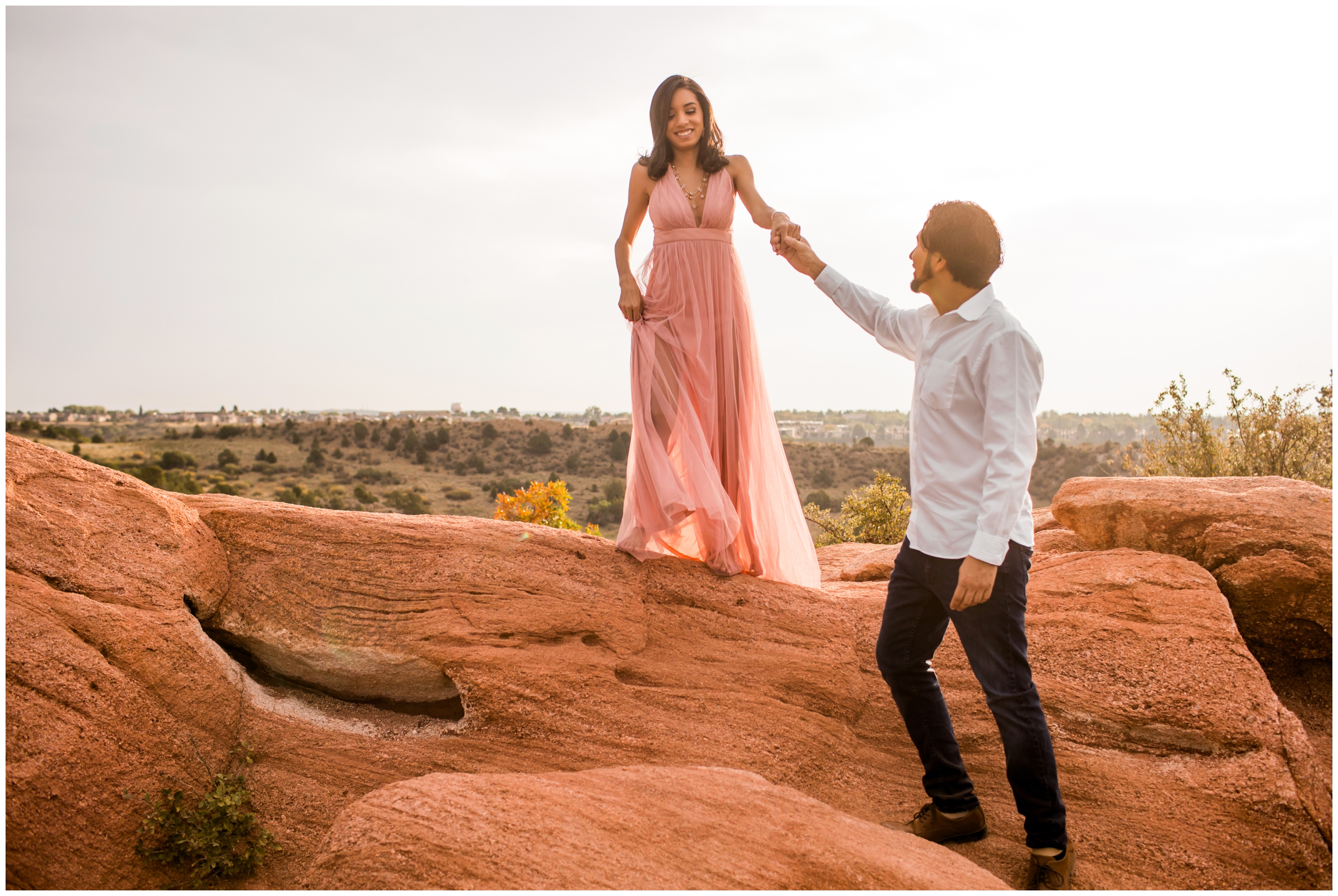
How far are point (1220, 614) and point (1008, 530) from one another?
2318 mm

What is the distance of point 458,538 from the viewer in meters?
4.44

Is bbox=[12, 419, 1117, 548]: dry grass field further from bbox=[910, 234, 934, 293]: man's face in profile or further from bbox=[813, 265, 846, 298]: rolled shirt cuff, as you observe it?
bbox=[910, 234, 934, 293]: man's face in profile

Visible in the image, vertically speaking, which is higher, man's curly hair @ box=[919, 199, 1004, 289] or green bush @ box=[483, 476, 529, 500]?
man's curly hair @ box=[919, 199, 1004, 289]

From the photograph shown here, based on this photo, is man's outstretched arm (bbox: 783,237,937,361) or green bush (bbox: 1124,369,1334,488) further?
green bush (bbox: 1124,369,1334,488)

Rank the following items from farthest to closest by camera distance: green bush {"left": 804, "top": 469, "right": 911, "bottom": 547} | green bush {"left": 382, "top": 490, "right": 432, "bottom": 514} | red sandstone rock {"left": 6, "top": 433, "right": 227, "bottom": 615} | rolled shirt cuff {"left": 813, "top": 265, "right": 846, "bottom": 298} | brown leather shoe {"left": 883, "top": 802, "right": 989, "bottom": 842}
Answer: green bush {"left": 382, "top": 490, "right": 432, "bottom": 514}, green bush {"left": 804, "top": 469, "right": 911, "bottom": 547}, rolled shirt cuff {"left": 813, "top": 265, "right": 846, "bottom": 298}, red sandstone rock {"left": 6, "top": 433, "right": 227, "bottom": 615}, brown leather shoe {"left": 883, "top": 802, "right": 989, "bottom": 842}

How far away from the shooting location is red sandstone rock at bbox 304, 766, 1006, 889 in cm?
254

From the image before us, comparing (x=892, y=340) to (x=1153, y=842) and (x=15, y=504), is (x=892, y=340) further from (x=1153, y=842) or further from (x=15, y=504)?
(x=15, y=504)

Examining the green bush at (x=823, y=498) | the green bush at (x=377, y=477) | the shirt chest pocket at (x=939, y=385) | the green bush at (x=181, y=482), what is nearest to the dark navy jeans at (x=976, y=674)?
the shirt chest pocket at (x=939, y=385)

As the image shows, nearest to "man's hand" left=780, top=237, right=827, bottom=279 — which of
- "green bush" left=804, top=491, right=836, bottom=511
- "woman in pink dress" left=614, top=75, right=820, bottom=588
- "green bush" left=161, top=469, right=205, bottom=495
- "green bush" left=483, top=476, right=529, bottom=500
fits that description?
"woman in pink dress" left=614, top=75, right=820, bottom=588

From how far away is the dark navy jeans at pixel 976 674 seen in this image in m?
2.97

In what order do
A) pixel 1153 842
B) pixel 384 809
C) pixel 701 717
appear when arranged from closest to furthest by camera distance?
pixel 384 809 → pixel 1153 842 → pixel 701 717

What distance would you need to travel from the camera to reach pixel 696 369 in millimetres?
4660

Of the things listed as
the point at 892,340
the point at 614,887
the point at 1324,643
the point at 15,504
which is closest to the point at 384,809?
the point at 614,887

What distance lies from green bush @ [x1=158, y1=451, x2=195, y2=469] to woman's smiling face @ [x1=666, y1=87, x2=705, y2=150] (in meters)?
30.0
